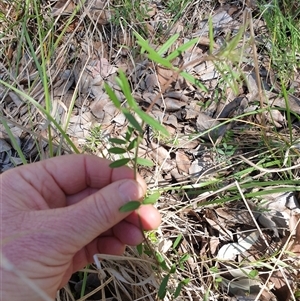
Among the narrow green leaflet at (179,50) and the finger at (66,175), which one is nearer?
the narrow green leaflet at (179,50)

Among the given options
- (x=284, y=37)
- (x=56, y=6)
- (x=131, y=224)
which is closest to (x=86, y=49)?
(x=56, y=6)

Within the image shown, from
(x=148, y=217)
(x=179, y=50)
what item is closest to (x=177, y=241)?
(x=148, y=217)

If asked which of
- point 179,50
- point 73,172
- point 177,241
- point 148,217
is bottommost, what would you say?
point 177,241

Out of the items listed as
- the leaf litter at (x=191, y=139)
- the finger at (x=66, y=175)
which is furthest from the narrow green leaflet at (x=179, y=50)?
the finger at (x=66, y=175)

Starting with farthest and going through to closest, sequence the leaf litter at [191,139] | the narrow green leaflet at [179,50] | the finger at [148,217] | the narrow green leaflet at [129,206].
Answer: the leaf litter at [191,139], the finger at [148,217], the narrow green leaflet at [129,206], the narrow green leaflet at [179,50]

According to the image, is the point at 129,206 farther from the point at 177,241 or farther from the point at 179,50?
the point at 177,241

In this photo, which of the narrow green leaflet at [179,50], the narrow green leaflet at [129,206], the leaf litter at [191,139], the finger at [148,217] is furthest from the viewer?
the leaf litter at [191,139]

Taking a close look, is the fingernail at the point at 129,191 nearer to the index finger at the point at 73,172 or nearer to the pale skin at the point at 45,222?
the pale skin at the point at 45,222
